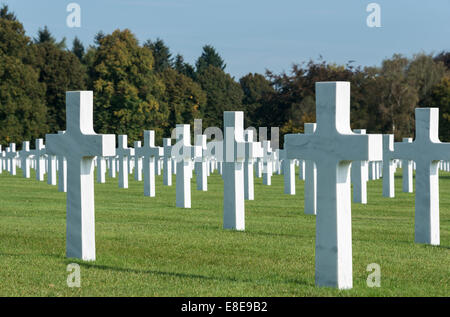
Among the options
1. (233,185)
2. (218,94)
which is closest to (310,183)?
(233,185)

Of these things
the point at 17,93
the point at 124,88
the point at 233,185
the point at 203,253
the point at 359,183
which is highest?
the point at 124,88

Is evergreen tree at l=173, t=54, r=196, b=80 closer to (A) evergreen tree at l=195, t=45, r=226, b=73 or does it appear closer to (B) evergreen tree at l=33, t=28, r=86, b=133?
(A) evergreen tree at l=195, t=45, r=226, b=73

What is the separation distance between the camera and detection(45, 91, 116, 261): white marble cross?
11320mm

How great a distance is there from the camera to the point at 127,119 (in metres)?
68.3

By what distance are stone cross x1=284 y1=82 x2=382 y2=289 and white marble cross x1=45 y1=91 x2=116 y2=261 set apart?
3381 millimetres

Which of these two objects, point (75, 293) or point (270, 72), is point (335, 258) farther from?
point (270, 72)

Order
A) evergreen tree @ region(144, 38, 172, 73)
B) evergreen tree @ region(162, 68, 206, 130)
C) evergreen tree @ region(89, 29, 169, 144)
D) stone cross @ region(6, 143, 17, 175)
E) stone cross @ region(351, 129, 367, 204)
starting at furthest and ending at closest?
1. evergreen tree @ region(144, 38, 172, 73)
2. evergreen tree @ region(162, 68, 206, 130)
3. evergreen tree @ region(89, 29, 169, 144)
4. stone cross @ region(6, 143, 17, 175)
5. stone cross @ region(351, 129, 367, 204)

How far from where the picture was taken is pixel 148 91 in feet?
232

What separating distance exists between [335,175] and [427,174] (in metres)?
4.81

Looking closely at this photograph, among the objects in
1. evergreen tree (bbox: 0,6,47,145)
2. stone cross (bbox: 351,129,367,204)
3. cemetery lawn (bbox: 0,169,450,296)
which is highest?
evergreen tree (bbox: 0,6,47,145)

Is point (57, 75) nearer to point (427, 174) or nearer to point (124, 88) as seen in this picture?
point (124, 88)

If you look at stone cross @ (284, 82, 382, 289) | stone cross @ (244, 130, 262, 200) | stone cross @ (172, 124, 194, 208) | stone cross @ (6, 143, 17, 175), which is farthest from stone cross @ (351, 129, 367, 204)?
stone cross @ (6, 143, 17, 175)

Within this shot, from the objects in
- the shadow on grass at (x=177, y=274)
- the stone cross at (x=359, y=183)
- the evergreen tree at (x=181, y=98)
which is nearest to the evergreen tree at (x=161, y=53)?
the evergreen tree at (x=181, y=98)
